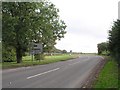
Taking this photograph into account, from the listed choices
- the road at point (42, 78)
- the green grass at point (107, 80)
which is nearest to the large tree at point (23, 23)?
the road at point (42, 78)

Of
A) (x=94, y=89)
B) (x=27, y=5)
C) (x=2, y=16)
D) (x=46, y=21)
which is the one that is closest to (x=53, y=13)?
(x=46, y=21)

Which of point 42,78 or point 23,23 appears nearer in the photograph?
point 42,78

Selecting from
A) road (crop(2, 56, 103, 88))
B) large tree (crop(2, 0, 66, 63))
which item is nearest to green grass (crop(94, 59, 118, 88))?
road (crop(2, 56, 103, 88))

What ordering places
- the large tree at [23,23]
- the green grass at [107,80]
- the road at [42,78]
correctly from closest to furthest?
the green grass at [107,80] < the road at [42,78] < the large tree at [23,23]

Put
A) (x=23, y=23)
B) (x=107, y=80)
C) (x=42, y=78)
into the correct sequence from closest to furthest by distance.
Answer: (x=107, y=80) < (x=42, y=78) < (x=23, y=23)

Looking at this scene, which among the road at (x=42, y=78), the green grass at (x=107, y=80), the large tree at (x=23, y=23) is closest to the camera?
the green grass at (x=107, y=80)

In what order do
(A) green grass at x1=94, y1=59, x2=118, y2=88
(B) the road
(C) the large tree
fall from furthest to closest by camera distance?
(C) the large tree
(B) the road
(A) green grass at x1=94, y1=59, x2=118, y2=88

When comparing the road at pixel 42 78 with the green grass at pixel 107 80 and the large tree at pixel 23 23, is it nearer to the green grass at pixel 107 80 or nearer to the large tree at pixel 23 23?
the green grass at pixel 107 80

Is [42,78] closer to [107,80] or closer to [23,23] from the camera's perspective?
[107,80]

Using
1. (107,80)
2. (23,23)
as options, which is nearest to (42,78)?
(107,80)

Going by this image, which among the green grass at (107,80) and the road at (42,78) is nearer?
the green grass at (107,80)

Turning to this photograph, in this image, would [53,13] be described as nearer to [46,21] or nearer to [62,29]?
[46,21]

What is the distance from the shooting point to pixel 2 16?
158 feet

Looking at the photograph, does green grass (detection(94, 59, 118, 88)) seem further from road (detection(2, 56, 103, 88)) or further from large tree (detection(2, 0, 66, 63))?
large tree (detection(2, 0, 66, 63))
